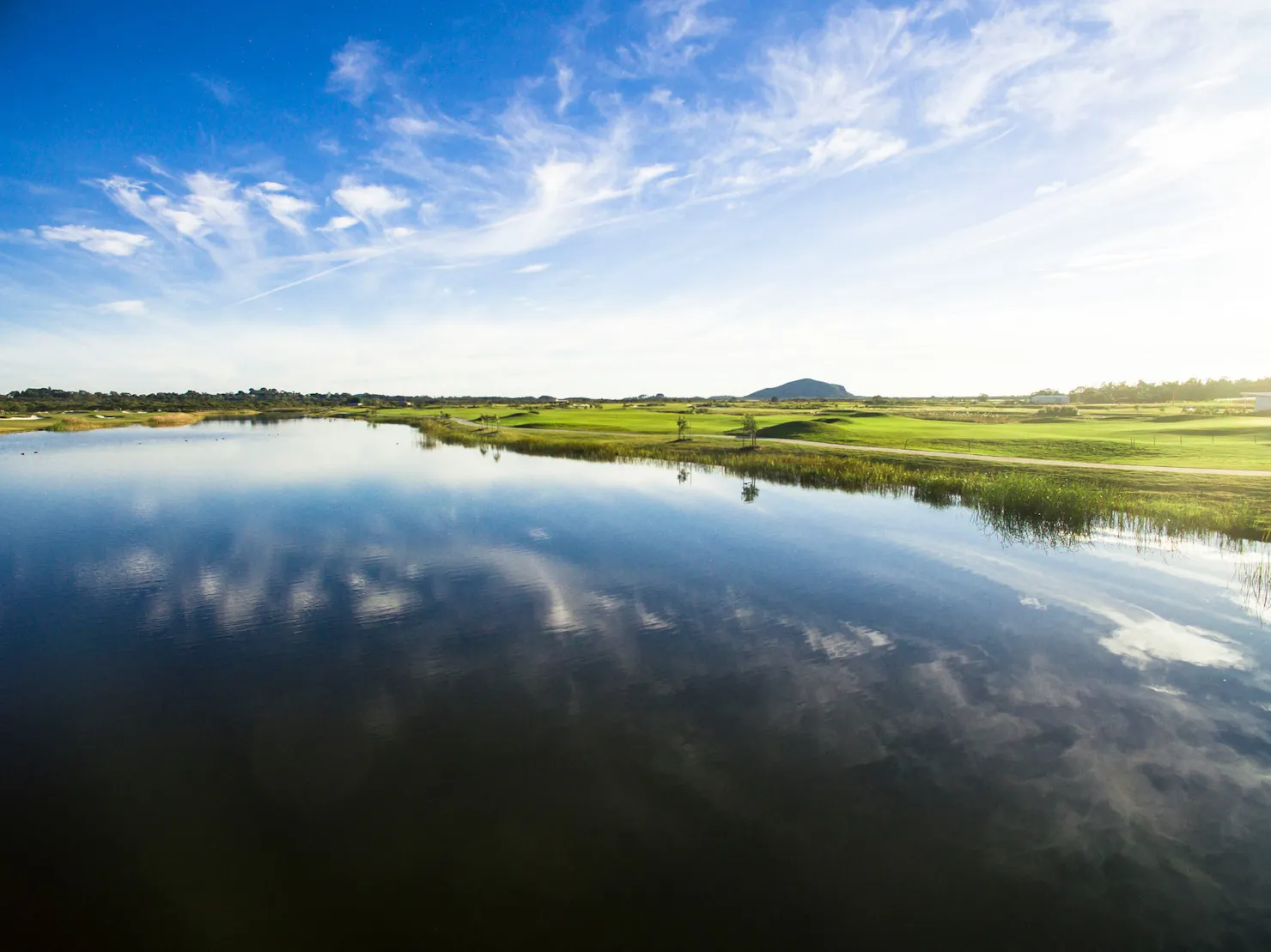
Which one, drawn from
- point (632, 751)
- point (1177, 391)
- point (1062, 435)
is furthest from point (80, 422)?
point (1177, 391)

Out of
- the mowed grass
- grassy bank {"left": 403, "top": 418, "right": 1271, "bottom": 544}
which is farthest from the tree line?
grassy bank {"left": 403, "top": 418, "right": 1271, "bottom": 544}

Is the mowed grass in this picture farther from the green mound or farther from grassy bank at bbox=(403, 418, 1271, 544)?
grassy bank at bbox=(403, 418, 1271, 544)

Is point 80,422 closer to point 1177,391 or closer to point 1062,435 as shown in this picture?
point 1062,435

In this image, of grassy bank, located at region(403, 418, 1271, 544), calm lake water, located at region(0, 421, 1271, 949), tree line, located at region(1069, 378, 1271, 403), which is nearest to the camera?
calm lake water, located at region(0, 421, 1271, 949)

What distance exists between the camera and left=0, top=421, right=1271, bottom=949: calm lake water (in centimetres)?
802

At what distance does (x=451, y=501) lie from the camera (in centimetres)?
3728

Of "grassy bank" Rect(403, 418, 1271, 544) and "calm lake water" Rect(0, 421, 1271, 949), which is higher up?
"grassy bank" Rect(403, 418, 1271, 544)

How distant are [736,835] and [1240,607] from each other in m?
21.1

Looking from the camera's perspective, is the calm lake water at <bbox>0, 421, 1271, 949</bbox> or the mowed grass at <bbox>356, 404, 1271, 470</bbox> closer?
the calm lake water at <bbox>0, 421, 1271, 949</bbox>

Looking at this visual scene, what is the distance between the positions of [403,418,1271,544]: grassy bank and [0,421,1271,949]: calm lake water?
4665 mm

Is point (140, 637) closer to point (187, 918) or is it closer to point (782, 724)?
point (187, 918)

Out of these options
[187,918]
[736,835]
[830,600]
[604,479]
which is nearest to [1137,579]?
[830,600]

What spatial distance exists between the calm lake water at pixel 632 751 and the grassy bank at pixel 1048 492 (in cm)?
467

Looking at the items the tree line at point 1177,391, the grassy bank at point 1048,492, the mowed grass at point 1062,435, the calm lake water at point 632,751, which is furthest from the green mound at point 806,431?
the tree line at point 1177,391
